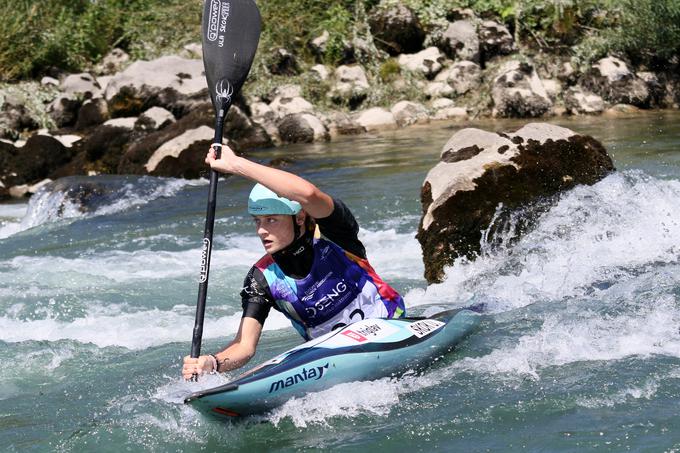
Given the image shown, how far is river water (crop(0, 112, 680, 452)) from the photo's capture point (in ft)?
12.6

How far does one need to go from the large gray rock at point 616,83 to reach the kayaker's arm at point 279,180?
13323 mm

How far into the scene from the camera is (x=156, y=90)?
15.9 meters

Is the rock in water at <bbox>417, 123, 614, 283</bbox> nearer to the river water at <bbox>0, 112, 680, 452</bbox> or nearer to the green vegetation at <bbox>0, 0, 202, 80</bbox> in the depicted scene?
the river water at <bbox>0, 112, 680, 452</bbox>

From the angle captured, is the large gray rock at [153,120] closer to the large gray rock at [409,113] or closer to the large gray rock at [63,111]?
the large gray rock at [63,111]

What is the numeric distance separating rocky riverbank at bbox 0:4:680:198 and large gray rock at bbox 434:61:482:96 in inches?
0.9

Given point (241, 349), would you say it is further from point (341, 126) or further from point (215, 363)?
point (341, 126)

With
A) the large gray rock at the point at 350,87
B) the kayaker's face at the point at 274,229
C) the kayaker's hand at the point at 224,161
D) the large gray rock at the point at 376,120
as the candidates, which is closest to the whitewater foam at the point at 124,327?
the kayaker's face at the point at 274,229

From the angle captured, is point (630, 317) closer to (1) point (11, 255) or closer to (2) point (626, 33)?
(1) point (11, 255)

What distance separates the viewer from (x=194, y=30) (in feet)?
64.2

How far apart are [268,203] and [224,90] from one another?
Result: 1.20 m

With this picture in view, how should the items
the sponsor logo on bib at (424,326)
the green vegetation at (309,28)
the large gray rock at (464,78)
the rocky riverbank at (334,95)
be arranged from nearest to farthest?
1. the sponsor logo on bib at (424,326)
2. the rocky riverbank at (334,95)
3. the green vegetation at (309,28)
4. the large gray rock at (464,78)

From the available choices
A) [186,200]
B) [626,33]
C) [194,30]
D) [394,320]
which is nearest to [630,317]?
[394,320]

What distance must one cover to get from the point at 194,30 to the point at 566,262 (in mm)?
14462

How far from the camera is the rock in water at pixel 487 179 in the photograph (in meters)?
6.59
